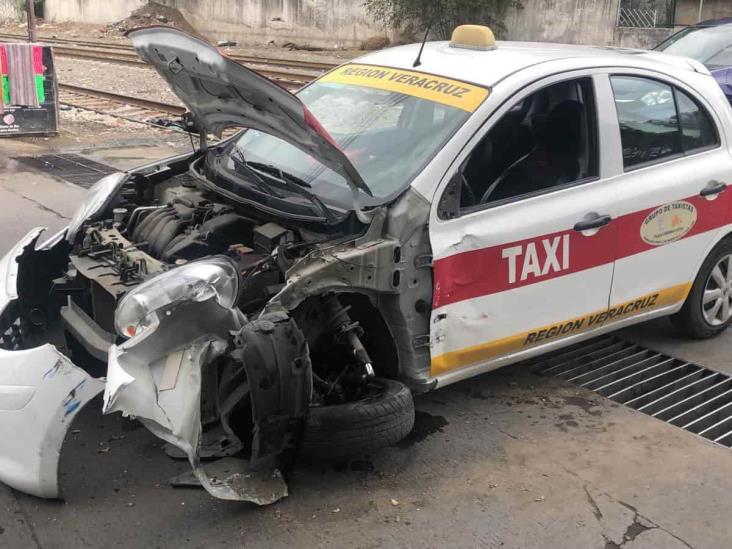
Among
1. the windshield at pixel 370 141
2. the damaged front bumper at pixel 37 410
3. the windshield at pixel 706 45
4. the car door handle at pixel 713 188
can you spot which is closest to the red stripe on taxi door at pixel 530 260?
the car door handle at pixel 713 188

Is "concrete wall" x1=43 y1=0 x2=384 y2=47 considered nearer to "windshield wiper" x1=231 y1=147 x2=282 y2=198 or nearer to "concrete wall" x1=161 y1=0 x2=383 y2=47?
"concrete wall" x1=161 y1=0 x2=383 y2=47

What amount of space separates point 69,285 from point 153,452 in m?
0.98

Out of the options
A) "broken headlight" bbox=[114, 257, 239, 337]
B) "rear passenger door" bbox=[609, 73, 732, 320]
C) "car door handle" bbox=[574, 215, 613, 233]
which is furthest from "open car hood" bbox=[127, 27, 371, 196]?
"rear passenger door" bbox=[609, 73, 732, 320]

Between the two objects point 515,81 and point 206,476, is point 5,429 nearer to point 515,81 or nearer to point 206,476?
point 206,476

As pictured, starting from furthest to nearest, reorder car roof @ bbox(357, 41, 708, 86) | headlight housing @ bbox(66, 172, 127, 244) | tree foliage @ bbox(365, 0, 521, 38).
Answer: tree foliage @ bbox(365, 0, 521, 38) < headlight housing @ bbox(66, 172, 127, 244) < car roof @ bbox(357, 41, 708, 86)

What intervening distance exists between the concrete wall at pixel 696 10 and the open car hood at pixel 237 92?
21.4m

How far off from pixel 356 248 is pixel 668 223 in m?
1.95

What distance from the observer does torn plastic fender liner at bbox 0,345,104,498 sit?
3127mm

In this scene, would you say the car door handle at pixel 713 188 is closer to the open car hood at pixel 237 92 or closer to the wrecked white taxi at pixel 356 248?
A: the wrecked white taxi at pixel 356 248

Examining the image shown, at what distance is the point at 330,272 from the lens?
11.2ft

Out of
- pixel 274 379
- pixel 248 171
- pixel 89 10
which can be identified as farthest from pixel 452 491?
pixel 89 10

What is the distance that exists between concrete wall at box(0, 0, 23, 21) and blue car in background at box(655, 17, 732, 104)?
44.4m

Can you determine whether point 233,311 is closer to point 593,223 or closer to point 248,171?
point 248,171

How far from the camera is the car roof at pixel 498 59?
13.5 ft
